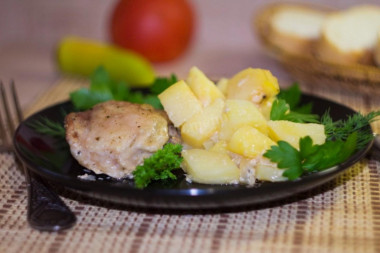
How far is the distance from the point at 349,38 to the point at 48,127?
6.14ft

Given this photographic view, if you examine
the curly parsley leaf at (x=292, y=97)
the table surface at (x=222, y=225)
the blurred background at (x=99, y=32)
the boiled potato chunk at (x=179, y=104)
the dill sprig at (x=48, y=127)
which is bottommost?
the blurred background at (x=99, y=32)

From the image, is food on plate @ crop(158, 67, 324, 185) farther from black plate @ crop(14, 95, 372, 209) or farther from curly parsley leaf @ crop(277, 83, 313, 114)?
curly parsley leaf @ crop(277, 83, 313, 114)

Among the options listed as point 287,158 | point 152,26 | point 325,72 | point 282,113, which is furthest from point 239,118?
point 152,26

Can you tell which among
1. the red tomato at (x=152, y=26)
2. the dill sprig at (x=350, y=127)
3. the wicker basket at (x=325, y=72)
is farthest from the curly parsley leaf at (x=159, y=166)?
the red tomato at (x=152, y=26)

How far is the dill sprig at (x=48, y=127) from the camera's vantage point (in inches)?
89.8

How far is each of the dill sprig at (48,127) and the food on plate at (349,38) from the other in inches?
67.6

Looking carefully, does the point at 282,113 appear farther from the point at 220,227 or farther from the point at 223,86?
the point at 220,227

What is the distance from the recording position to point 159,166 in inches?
72.5

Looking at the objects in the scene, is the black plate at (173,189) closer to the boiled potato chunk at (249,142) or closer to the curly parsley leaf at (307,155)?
the curly parsley leaf at (307,155)

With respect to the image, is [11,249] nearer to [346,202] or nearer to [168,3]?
[346,202]

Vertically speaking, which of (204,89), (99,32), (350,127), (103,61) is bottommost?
(99,32)

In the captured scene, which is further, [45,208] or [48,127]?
[48,127]

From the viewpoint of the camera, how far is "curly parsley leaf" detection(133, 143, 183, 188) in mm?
1805

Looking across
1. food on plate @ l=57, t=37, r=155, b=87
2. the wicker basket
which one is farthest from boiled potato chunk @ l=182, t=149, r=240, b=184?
food on plate @ l=57, t=37, r=155, b=87
